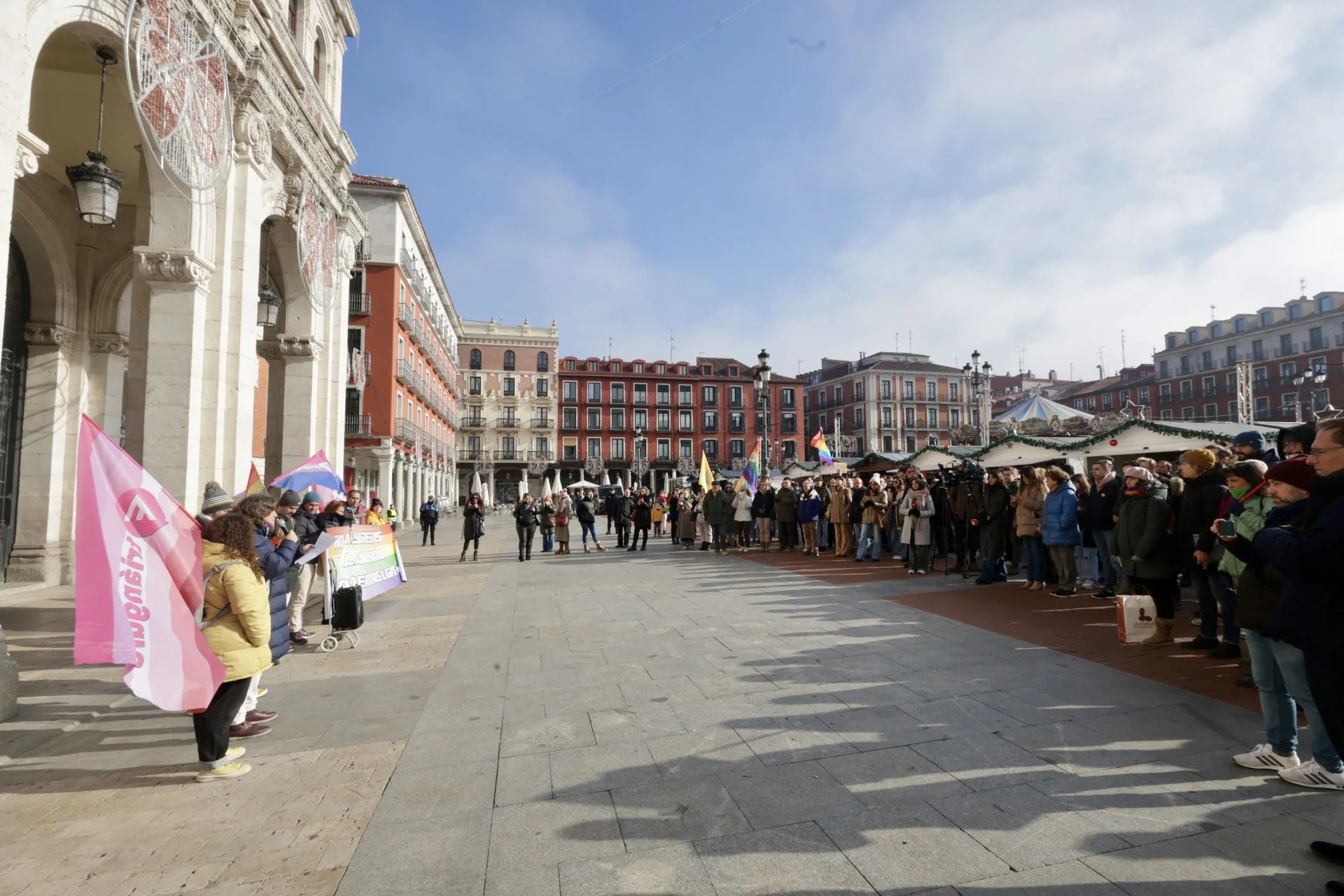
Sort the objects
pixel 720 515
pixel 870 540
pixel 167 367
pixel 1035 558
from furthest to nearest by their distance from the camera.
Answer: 1. pixel 720 515
2. pixel 870 540
3. pixel 1035 558
4. pixel 167 367

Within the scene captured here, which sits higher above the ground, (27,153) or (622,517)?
(27,153)

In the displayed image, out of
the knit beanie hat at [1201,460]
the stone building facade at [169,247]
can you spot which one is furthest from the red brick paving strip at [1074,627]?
the stone building facade at [169,247]

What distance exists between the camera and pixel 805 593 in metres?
9.18

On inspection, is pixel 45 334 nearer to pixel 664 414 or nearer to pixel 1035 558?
pixel 1035 558

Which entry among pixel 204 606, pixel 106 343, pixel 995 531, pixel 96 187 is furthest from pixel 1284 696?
pixel 106 343

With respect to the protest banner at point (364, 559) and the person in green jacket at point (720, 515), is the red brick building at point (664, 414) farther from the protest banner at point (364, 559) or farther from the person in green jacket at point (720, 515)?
the protest banner at point (364, 559)

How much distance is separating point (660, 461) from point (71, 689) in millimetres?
59100

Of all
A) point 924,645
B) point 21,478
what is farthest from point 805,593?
point 21,478

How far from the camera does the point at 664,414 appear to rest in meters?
64.9

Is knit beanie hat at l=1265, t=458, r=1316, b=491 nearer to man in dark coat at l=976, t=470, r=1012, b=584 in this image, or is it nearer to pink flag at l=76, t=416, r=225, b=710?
pink flag at l=76, t=416, r=225, b=710

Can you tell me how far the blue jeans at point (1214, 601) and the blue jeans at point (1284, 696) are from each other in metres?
2.01

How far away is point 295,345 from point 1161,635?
13.7 m

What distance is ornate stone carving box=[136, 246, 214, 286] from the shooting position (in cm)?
789

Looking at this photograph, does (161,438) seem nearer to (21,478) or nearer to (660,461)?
(21,478)
